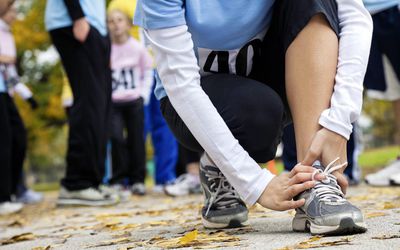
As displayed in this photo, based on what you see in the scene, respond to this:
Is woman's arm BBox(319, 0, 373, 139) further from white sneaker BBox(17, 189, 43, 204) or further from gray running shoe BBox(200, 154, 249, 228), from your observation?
white sneaker BBox(17, 189, 43, 204)

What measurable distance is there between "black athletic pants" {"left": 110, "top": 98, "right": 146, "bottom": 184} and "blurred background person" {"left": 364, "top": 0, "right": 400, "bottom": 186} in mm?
2413

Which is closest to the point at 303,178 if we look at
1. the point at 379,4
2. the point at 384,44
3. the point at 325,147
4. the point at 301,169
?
the point at 301,169

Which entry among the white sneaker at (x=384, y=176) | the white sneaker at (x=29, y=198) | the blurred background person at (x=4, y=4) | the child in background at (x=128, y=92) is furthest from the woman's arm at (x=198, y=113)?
the white sneaker at (x=29, y=198)

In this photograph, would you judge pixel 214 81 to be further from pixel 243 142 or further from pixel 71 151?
pixel 71 151

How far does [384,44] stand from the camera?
5082 millimetres

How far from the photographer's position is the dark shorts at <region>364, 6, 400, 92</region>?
502 centimetres

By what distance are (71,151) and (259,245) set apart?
3.09 metres

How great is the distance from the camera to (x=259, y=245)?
1.98 meters

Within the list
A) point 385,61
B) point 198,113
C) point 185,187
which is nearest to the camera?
point 198,113

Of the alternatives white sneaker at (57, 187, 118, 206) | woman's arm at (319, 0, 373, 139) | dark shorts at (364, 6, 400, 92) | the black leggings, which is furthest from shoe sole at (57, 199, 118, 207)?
woman's arm at (319, 0, 373, 139)

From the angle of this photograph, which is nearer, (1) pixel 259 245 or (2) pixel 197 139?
(1) pixel 259 245

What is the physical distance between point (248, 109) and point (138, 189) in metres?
4.28

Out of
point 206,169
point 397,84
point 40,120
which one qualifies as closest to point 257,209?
point 206,169

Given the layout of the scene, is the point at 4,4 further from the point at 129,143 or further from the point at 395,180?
the point at 395,180
